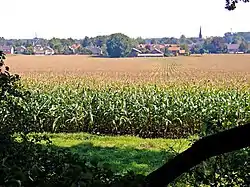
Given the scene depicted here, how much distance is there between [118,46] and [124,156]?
48503 millimetres

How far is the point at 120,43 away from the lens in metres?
57.4

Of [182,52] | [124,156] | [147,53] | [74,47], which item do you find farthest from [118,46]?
[124,156]

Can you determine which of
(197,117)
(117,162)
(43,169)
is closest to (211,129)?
(43,169)

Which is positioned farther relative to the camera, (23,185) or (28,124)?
(28,124)

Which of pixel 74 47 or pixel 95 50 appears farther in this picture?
pixel 74 47

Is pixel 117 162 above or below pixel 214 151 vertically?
below

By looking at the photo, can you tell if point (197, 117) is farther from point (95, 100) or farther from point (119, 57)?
point (119, 57)

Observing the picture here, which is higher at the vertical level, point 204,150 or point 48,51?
point 204,150

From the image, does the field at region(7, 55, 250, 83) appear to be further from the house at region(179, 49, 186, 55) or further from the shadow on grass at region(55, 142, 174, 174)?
the shadow on grass at region(55, 142, 174, 174)

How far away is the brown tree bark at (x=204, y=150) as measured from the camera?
187 centimetres

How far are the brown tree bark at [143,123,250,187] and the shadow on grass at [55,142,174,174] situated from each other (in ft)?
21.6

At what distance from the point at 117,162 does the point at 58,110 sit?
444 cm

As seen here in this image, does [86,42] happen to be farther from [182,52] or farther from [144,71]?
[144,71]

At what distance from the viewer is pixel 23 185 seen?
85.4 inches
